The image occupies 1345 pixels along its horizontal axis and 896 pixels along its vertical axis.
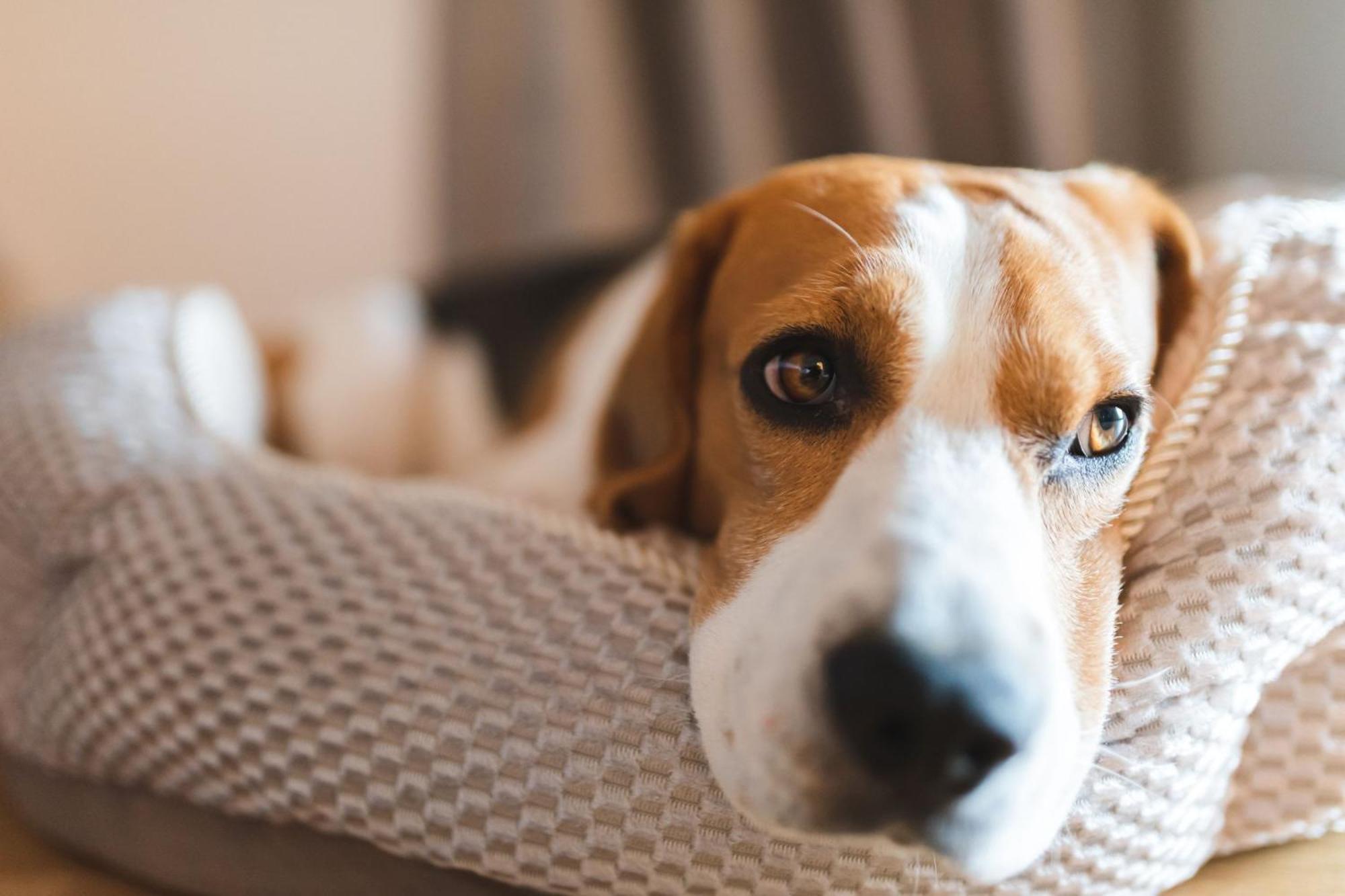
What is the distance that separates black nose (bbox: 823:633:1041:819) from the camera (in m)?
1.01

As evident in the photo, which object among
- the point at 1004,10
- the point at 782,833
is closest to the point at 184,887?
the point at 782,833

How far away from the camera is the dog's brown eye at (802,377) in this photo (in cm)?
138

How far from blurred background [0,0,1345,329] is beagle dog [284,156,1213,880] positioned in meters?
1.38

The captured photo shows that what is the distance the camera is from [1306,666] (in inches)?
56.9

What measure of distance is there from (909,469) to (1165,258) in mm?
801

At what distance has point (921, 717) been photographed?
1006mm

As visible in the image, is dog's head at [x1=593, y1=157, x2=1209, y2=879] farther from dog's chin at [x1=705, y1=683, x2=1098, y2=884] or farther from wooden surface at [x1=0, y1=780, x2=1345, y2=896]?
wooden surface at [x1=0, y1=780, x2=1345, y2=896]

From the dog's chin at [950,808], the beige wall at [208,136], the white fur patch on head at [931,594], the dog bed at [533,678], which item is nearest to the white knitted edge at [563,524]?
the dog bed at [533,678]

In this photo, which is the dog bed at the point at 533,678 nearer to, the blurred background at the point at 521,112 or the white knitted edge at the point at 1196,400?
the white knitted edge at the point at 1196,400

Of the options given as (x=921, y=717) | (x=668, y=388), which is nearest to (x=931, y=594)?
(x=921, y=717)

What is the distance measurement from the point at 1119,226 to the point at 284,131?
342 centimetres

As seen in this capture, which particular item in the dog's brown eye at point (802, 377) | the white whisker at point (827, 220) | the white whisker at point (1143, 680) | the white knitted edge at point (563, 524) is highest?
the white whisker at point (827, 220)

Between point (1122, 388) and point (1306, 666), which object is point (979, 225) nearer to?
point (1122, 388)

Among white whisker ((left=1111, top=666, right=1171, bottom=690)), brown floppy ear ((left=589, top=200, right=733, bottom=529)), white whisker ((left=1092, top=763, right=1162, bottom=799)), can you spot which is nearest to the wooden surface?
white whisker ((left=1092, top=763, right=1162, bottom=799))
